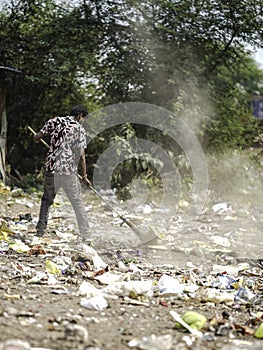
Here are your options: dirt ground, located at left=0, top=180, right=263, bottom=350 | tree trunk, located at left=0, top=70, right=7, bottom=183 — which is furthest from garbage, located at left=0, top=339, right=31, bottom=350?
tree trunk, located at left=0, top=70, right=7, bottom=183

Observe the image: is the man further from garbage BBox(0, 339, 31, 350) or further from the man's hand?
garbage BBox(0, 339, 31, 350)

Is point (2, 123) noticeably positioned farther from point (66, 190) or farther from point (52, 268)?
point (52, 268)

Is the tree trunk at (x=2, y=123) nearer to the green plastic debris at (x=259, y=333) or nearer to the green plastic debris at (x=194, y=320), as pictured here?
the green plastic debris at (x=194, y=320)

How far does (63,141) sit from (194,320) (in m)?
2.87

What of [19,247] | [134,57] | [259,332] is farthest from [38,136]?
[134,57]

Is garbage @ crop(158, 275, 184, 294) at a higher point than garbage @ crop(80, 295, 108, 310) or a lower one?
higher

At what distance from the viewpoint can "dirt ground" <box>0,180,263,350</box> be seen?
2.98m

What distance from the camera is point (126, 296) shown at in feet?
12.5

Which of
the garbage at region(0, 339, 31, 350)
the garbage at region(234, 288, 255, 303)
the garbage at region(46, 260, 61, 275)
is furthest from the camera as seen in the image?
the garbage at region(46, 260, 61, 275)

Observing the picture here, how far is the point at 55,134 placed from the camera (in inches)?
225

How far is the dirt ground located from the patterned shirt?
75 centimetres

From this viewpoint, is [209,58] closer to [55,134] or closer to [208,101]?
[208,101]

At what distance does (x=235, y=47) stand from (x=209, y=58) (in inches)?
20.1

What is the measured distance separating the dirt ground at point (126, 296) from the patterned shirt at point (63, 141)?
75cm
